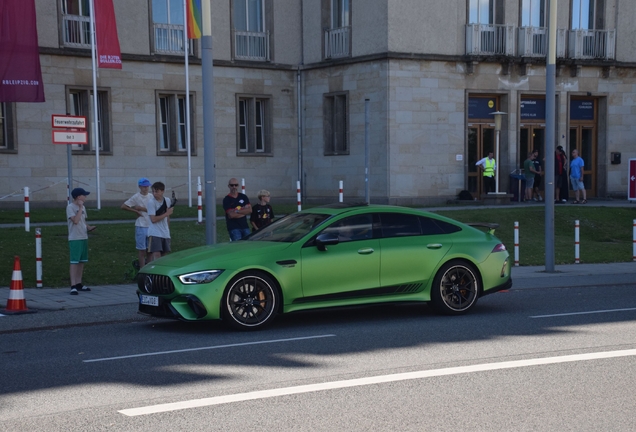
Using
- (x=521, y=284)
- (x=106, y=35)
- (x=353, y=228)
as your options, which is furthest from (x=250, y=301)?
(x=106, y=35)

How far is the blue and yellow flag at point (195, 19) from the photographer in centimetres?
1917

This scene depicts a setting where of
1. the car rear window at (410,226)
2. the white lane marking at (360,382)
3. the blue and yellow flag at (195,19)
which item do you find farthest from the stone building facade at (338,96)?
the white lane marking at (360,382)

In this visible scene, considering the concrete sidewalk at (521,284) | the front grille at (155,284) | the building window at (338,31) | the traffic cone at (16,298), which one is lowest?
the concrete sidewalk at (521,284)

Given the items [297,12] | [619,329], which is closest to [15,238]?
[619,329]

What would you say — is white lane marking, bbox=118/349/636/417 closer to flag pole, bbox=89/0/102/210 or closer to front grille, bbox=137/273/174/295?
front grille, bbox=137/273/174/295

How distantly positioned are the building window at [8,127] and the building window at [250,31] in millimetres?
8574

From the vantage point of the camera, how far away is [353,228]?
458 inches

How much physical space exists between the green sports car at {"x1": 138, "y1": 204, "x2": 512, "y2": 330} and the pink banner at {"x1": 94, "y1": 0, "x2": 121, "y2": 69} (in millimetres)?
18130

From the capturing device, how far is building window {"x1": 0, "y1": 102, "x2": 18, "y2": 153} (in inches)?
1184

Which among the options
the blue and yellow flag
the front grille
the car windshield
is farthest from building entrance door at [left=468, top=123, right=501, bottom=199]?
the front grille

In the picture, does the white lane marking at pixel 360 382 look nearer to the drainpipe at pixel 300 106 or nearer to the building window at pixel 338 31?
the building window at pixel 338 31

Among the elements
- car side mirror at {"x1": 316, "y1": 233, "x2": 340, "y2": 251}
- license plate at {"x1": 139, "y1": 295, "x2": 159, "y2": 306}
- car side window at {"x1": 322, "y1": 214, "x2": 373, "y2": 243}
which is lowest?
license plate at {"x1": 139, "y1": 295, "x2": 159, "y2": 306}

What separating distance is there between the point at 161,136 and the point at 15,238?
13794mm

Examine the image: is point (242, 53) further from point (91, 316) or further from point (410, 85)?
point (91, 316)
